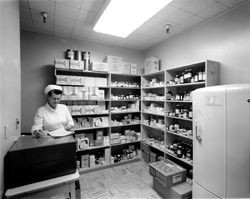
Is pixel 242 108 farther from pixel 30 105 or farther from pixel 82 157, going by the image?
pixel 30 105

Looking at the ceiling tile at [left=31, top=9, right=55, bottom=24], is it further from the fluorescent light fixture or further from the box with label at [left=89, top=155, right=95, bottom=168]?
the box with label at [left=89, top=155, right=95, bottom=168]

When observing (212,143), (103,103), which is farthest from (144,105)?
(212,143)

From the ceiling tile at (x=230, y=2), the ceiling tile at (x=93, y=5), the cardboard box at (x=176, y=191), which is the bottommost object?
the cardboard box at (x=176, y=191)

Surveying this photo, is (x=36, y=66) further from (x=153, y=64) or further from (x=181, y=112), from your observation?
(x=181, y=112)

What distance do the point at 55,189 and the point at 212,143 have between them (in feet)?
5.74

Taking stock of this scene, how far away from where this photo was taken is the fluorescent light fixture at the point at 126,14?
5.65ft

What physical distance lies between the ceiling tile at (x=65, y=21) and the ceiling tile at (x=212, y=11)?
2216 mm

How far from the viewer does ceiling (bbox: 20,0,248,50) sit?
2000 millimetres

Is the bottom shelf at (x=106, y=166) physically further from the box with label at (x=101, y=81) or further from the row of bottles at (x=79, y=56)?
the row of bottles at (x=79, y=56)

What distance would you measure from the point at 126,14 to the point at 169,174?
8.21 feet

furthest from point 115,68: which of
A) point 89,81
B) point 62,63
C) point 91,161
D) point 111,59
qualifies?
point 91,161

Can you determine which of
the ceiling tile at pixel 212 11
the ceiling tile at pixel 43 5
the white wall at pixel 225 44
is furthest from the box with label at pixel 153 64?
the ceiling tile at pixel 43 5

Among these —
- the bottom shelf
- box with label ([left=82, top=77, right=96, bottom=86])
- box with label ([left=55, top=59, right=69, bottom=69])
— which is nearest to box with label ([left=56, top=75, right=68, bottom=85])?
box with label ([left=55, top=59, right=69, bottom=69])

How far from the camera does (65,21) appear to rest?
8.13 ft
